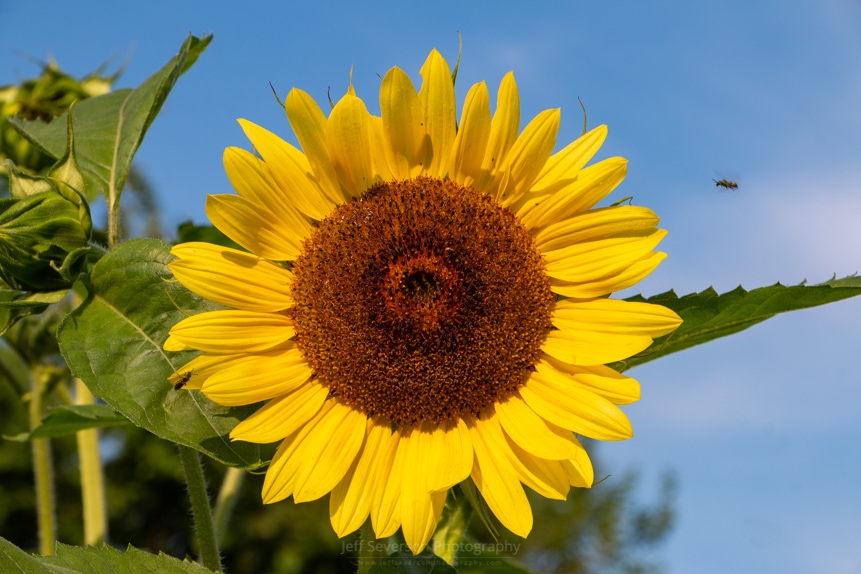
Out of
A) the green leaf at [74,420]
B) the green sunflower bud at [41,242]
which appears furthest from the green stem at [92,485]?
the green sunflower bud at [41,242]

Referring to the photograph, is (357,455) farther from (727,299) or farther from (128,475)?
(128,475)

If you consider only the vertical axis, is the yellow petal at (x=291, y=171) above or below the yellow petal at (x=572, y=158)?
below

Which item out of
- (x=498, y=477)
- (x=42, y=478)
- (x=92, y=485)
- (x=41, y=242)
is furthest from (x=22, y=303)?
(x=42, y=478)

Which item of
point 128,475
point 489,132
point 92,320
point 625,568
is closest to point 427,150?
point 489,132

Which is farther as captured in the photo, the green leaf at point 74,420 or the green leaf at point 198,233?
the green leaf at point 198,233

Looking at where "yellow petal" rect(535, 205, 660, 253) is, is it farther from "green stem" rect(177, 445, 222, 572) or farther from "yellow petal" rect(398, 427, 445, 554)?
"green stem" rect(177, 445, 222, 572)

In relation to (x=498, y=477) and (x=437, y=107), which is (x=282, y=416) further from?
(x=437, y=107)

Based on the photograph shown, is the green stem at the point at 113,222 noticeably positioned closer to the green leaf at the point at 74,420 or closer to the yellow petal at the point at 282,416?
the green leaf at the point at 74,420
